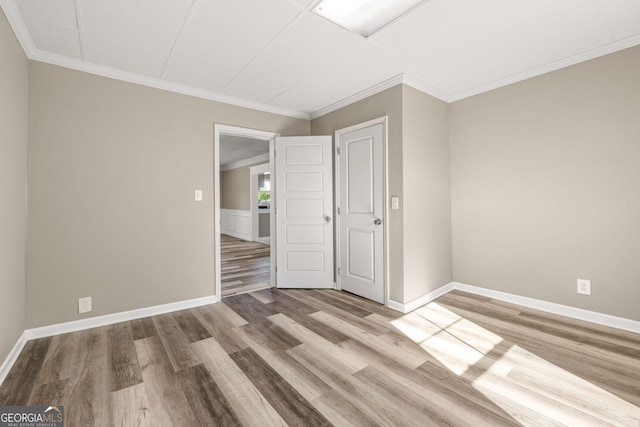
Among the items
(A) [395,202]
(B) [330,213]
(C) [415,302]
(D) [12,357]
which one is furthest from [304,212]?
(D) [12,357]

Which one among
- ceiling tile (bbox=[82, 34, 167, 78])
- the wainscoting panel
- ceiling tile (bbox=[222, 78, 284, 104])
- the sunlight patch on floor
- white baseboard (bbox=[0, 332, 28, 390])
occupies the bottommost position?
the sunlight patch on floor

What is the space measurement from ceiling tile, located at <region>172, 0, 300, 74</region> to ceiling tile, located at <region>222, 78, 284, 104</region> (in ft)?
1.28

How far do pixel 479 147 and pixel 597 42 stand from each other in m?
1.30

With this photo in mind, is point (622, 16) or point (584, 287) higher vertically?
point (622, 16)

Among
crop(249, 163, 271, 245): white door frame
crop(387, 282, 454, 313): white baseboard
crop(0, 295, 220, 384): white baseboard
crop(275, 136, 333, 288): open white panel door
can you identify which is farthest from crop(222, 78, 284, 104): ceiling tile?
crop(249, 163, 271, 245): white door frame

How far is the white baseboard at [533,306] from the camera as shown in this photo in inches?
99.6

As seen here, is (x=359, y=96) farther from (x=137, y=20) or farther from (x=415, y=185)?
(x=137, y=20)

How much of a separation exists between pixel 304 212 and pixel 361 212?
834 mm

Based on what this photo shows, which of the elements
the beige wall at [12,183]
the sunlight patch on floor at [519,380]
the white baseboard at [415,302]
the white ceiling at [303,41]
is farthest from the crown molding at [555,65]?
the beige wall at [12,183]

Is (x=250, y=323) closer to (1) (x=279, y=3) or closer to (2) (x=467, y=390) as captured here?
(2) (x=467, y=390)

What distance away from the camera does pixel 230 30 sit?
7.25 ft

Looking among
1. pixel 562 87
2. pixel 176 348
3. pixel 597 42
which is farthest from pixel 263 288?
pixel 597 42

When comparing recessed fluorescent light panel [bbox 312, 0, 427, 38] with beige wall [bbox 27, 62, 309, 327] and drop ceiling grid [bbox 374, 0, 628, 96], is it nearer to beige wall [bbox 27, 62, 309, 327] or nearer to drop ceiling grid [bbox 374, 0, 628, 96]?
drop ceiling grid [bbox 374, 0, 628, 96]

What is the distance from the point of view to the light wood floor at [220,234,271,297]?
405cm
